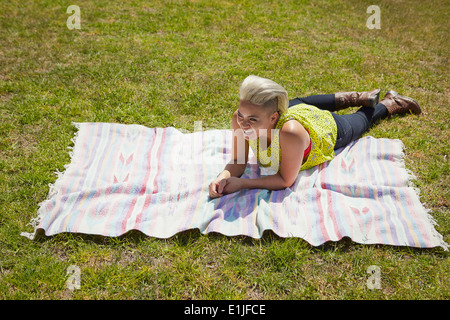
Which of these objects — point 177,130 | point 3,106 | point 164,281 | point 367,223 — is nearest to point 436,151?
point 367,223

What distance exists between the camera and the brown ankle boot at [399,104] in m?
4.48

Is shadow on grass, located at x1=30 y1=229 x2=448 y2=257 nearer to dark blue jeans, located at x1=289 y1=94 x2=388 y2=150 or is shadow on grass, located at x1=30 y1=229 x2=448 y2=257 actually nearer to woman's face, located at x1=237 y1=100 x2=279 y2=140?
woman's face, located at x1=237 y1=100 x2=279 y2=140

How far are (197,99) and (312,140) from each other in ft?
6.92

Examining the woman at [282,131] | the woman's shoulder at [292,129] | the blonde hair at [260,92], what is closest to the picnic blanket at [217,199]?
the woman at [282,131]

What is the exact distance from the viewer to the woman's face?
279 centimetres

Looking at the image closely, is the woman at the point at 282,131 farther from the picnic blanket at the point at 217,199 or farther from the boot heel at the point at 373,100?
the picnic blanket at the point at 217,199

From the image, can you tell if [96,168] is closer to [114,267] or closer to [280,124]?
[114,267]

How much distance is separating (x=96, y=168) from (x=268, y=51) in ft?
13.9

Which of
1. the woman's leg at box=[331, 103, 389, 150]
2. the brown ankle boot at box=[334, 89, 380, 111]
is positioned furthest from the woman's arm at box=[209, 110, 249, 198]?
the brown ankle boot at box=[334, 89, 380, 111]

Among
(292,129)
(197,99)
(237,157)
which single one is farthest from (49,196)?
(197,99)

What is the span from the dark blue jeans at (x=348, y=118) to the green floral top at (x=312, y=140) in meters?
0.16

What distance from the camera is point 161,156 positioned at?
382cm

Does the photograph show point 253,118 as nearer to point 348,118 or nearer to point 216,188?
point 216,188

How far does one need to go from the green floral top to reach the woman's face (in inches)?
6.1
